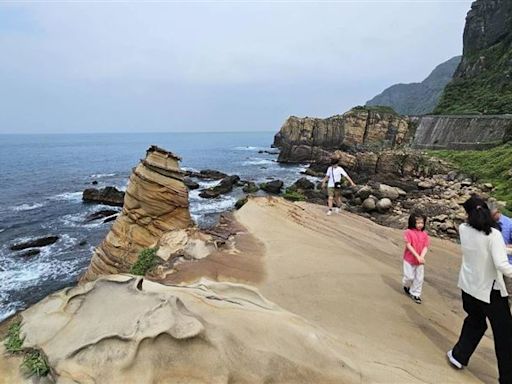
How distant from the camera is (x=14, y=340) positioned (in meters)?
3.33

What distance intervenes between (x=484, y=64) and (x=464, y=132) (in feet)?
97.0

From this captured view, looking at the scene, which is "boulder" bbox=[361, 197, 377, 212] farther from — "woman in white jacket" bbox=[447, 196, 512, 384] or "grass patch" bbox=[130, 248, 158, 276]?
"woman in white jacket" bbox=[447, 196, 512, 384]

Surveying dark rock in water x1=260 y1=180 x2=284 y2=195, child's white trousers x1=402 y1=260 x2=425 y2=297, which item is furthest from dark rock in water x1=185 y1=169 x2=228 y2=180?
child's white trousers x1=402 y1=260 x2=425 y2=297

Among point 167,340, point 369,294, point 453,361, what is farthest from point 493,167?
point 167,340

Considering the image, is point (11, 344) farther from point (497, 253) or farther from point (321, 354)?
point (497, 253)

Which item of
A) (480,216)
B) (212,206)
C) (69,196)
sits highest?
(480,216)

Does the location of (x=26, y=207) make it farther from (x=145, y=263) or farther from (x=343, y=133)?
(x=343, y=133)

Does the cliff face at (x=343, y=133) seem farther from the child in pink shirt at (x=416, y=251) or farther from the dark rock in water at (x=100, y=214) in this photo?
the child in pink shirt at (x=416, y=251)

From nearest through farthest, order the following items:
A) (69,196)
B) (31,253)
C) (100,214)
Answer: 1. (31,253)
2. (100,214)
3. (69,196)

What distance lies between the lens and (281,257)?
7.52 m

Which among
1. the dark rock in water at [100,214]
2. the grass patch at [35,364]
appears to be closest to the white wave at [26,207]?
the dark rock in water at [100,214]

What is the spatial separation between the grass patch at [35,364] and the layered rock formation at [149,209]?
718 cm

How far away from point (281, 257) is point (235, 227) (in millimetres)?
2106

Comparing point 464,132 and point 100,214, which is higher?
point 464,132
